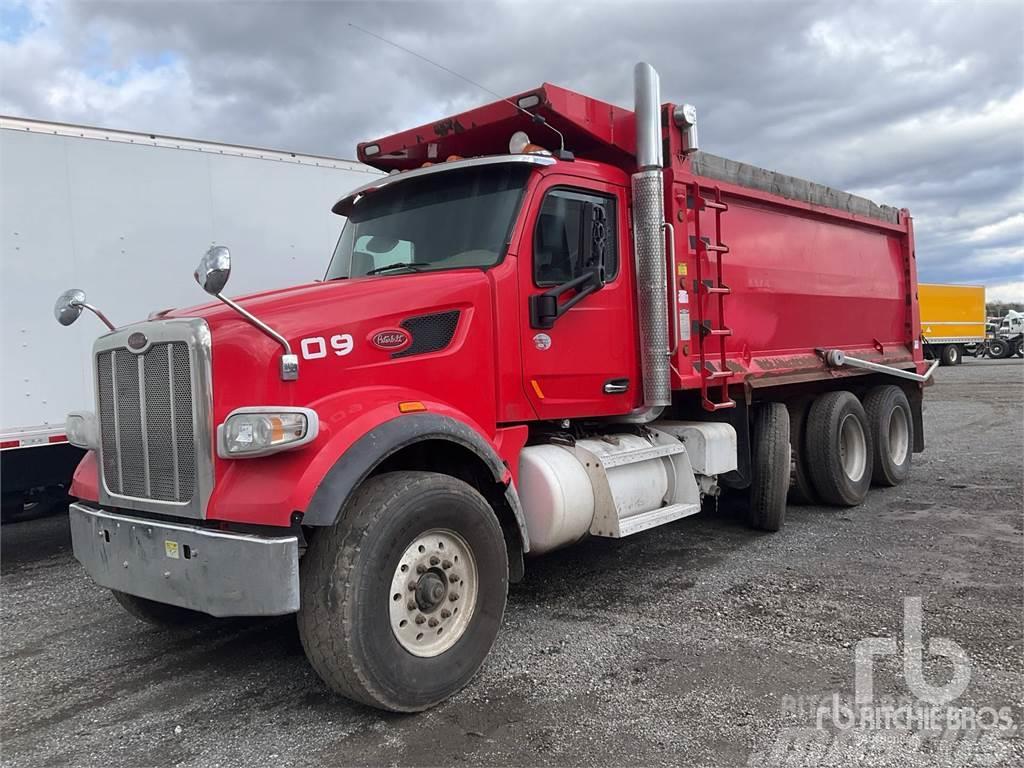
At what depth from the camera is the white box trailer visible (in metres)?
6.02

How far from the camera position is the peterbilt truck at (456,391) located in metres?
3.41

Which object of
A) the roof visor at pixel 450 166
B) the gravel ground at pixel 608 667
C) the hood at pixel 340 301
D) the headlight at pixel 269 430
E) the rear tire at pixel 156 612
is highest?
the roof visor at pixel 450 166

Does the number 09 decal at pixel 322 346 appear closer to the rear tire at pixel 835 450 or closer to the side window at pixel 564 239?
the side window at pixel 564 239

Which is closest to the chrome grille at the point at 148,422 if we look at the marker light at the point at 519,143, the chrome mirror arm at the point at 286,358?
the chrome mirror arm at the point at 286,358

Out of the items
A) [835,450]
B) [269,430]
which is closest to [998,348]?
[835,450]

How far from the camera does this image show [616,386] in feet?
17.5

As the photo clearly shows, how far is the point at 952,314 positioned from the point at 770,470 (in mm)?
33413

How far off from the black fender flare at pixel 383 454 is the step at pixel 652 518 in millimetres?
1036

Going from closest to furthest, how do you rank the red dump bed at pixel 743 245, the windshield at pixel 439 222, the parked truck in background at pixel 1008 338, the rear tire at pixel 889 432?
the windshield at pixel 439 222, the red dump bed at pixel 743 245, the rear tire at pixel 889 432, the parked truck in background at pixel 1008 338

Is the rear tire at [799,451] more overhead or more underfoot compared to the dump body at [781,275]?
more underfoot

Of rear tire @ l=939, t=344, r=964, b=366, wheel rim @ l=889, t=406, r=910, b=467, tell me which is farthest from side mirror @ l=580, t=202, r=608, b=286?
rear tire @ l=939, t=344, r=964, b=366

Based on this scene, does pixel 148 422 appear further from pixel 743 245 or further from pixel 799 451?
pixel 799 451

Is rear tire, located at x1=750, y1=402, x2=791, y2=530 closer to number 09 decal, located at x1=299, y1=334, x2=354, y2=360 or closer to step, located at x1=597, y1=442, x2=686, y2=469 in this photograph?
step, located at x1=597, y1=442, x2=686, y2=469

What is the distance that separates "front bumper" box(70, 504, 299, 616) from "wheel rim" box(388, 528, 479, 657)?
Result: 1.76 feet
